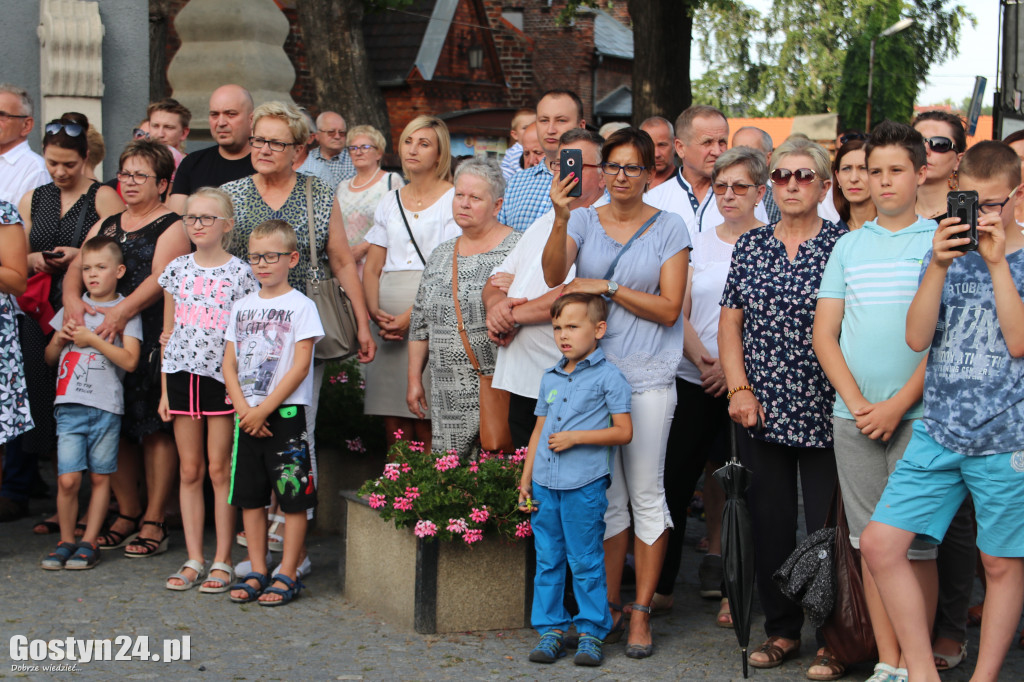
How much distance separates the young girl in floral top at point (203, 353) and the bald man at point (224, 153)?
27.6 inches

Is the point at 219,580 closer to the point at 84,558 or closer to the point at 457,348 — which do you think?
the point at 84,558

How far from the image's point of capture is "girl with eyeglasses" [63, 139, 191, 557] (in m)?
6.15

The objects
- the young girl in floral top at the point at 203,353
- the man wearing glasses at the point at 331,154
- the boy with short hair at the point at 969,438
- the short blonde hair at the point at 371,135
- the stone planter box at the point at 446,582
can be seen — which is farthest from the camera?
the man wearing glasses at the point at 331,154

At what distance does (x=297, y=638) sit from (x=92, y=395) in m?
1.92

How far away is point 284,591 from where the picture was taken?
5570 mm

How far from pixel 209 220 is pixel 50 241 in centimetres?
141

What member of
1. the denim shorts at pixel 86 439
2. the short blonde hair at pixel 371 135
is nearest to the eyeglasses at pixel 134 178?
the denim shorts at pixel 86 439

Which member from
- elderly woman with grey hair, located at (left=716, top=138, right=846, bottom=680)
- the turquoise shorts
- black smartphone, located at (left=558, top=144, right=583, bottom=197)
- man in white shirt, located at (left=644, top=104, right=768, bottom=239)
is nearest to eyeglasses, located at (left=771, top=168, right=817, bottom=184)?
elderly woman with grey hair, located at (left=716, top=138, right=846, bottom=680)

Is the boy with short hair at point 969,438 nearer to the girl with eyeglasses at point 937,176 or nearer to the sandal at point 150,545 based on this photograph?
the girl with eyeglasses at point 937,176

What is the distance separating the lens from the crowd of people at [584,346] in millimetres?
4102

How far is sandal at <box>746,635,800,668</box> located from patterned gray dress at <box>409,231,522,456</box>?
1.73 meters

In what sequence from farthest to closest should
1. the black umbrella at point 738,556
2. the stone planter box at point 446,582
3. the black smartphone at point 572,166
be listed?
the stone planter box at point 446,582 → the black smartphone at point 572,166 → the black umbrella at point 738,556

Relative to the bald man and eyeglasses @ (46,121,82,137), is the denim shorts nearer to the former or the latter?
the bald man

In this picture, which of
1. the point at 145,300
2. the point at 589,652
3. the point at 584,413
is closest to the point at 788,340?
the point at 584,413
